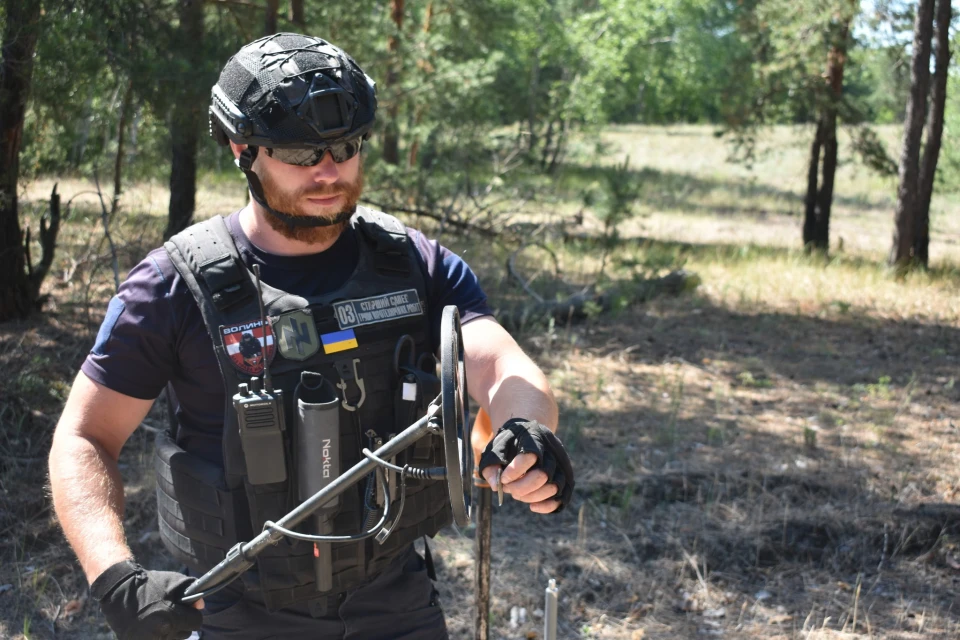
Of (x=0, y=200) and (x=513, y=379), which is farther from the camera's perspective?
(x=0, y=200)

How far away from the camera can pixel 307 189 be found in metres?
2.04

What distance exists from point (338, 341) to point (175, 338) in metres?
0.34

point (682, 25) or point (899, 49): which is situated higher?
point (682, 25)

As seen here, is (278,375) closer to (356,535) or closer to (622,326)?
(356,535)

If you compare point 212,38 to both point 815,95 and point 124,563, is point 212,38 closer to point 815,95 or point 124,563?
point 124,563

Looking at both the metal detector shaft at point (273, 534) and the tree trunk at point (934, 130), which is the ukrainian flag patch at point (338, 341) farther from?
the tree trunk at point (934, 130)

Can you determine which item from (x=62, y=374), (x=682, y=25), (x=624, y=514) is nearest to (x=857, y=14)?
(x=624, y=514)

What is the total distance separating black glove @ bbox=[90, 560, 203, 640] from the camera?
66.1 inches

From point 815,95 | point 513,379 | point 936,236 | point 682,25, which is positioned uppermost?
point 682,25

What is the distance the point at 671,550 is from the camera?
428 cm

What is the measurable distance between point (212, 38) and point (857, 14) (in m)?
9.40

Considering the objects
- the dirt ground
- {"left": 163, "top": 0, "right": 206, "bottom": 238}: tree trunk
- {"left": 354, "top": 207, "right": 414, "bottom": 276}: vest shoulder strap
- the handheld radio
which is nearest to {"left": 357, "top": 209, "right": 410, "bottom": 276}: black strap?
{"left": 354, "top": 207, "right": 414, "bottom": 276}: vest shoulder strap

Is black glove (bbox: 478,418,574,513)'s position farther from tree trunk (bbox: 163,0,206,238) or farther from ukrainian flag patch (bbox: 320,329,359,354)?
tree trunk (bbox: 163,0,206,238)

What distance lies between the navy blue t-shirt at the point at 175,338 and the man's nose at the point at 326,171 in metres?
0.21
